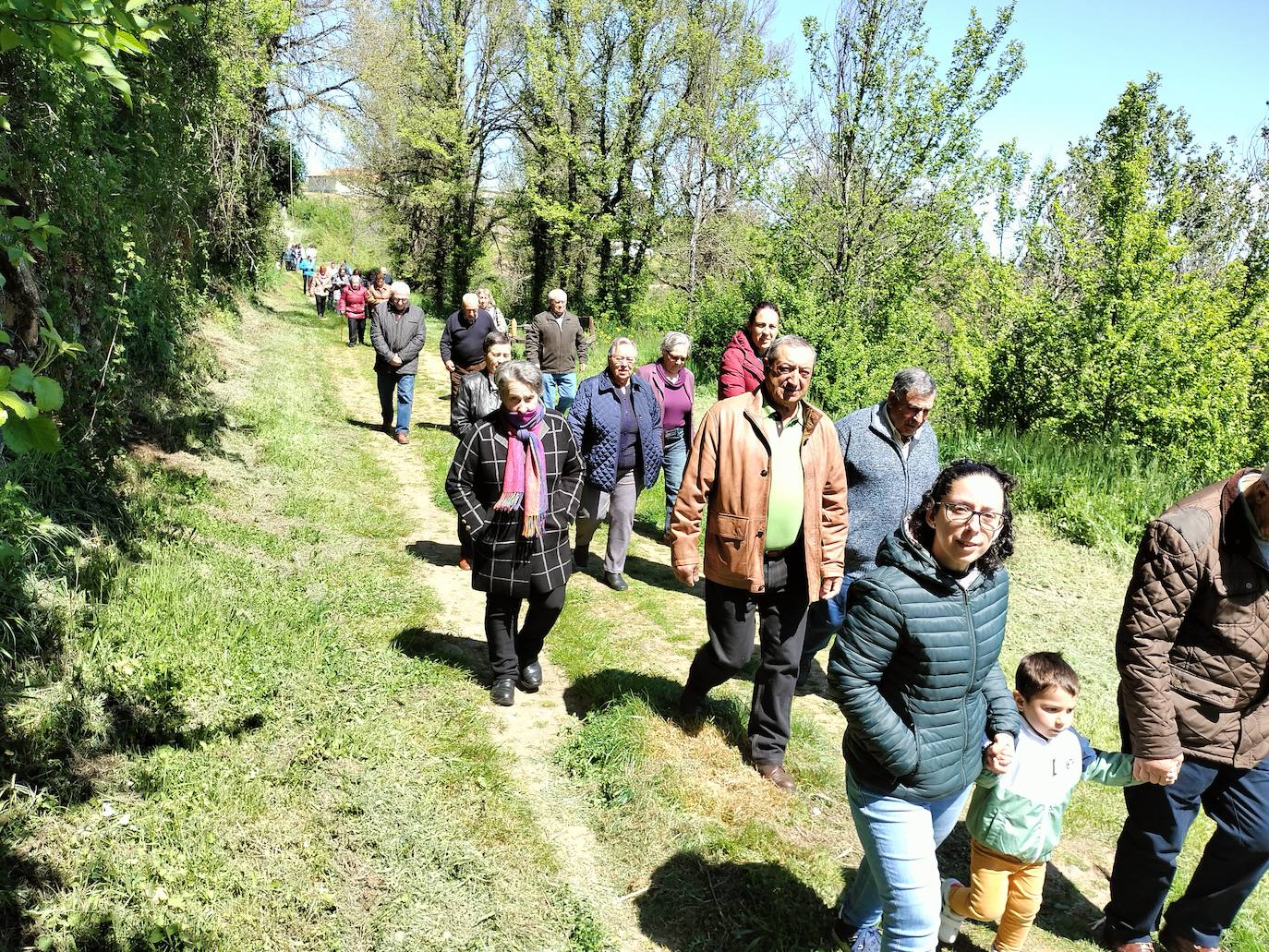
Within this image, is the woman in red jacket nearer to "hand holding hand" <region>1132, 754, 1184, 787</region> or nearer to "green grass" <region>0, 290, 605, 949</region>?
"green grass" <region>0, 290, 605, 949</region>

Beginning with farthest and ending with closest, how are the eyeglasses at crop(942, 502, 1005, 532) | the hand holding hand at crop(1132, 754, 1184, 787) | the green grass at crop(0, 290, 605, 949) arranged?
the green grass at crop(0, 290, 605, 949) → the hand holding hand at crop(1132, 754, 1184, 787) → the eyeglasses at crop(942, 502, 1005, 532)

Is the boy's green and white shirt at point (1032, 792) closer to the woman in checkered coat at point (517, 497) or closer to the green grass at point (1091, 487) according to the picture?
the woman in checkered coat at point (517, 497)

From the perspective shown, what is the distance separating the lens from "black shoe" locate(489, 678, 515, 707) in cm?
470

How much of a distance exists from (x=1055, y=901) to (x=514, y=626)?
9.92ft

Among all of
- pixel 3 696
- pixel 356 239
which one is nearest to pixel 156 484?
pixel 3 696

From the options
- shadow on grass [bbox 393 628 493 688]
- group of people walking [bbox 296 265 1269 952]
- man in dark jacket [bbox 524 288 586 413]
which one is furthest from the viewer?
man in dark jacket [bbox 524 288 586 413]

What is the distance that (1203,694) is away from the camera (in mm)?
3004

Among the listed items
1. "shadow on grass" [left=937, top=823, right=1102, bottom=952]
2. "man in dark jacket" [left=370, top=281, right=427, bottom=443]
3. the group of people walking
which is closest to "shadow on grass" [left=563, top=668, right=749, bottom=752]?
the group of people walking

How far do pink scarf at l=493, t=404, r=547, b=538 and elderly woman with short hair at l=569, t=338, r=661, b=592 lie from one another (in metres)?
1.82

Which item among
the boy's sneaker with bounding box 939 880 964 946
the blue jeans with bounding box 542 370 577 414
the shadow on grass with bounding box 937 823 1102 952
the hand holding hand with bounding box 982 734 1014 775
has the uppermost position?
the blue jeans with bounding box 542 370 577 414

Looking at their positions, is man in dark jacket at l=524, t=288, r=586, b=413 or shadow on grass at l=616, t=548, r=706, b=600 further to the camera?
man in dark jacket at l=524, t=288, r=586, b=413

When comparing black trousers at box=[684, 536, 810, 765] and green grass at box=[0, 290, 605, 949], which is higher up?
black trousers at box=[684, 536, 810, 765]

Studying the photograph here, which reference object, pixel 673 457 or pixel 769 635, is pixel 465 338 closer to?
pixel 673 457

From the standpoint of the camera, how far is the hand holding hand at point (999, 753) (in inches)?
108
